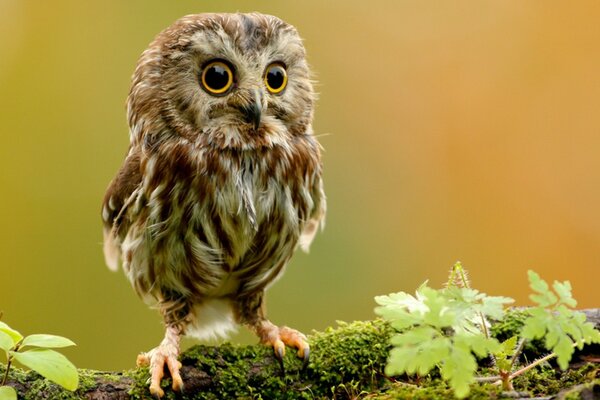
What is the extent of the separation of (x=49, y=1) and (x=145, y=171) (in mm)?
3303

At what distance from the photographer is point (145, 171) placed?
105 inches

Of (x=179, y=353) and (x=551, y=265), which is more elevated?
(x=551, y=265)

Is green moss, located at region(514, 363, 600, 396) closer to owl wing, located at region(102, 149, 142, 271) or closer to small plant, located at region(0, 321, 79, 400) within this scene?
small plant, located at region(0, 321, 79, 400)

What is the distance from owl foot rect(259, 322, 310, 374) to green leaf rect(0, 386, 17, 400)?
814 millimetres

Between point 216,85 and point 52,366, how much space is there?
120 centimetres

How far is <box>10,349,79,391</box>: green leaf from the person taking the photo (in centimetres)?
179

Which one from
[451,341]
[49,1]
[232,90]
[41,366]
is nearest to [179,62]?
[232,90]

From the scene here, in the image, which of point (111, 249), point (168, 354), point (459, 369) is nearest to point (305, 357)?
point (168, 354)

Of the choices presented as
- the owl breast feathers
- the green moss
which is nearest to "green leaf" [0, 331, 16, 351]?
the owl breast feathers

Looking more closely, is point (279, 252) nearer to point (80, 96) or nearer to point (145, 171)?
point (145, 171)

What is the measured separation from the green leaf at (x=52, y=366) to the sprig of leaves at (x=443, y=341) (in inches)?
29.3

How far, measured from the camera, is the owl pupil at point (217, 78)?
267 centimetres

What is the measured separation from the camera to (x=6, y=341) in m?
1.87

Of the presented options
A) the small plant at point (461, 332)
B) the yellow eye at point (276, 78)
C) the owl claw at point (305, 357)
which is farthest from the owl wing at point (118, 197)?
the small plant at point (461, 332)
